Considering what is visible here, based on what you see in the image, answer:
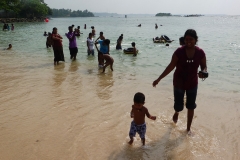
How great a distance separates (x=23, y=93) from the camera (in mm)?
6164

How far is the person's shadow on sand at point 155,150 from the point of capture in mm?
3521

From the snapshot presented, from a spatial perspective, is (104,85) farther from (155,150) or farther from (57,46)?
(57,46)

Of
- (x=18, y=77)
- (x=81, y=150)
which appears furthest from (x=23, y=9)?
(x=81, y=150)

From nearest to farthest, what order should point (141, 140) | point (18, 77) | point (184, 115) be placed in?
1. point (141, 140)
2. point (184, 115)
3. point (18, 77)

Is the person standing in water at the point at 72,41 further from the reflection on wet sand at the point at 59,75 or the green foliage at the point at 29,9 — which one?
the green foliage at the point at 29,9

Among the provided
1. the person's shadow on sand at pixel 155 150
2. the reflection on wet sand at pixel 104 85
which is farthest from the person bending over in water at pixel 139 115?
the reflection on wet sand at pixel 104 85

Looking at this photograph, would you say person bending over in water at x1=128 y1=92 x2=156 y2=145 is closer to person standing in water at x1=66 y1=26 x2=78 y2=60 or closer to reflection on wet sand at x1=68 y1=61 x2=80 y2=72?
reflection on wet sand at x1=68 y1=61 x2=80 y2=72

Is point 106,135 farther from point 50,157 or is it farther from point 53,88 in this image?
point 53,88

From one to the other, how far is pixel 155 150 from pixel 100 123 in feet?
4.19

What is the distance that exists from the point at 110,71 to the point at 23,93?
3.68 m

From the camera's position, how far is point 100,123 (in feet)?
14.8

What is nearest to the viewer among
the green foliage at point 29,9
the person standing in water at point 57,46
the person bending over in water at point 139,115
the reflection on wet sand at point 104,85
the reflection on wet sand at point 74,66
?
the person bending over in water at point 139,115

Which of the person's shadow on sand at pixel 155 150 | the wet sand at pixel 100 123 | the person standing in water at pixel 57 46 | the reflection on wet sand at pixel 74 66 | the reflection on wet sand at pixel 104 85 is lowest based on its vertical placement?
the person's shadow on sand at pixel 155 150

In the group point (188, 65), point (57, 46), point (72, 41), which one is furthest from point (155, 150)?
point (72, 41)
